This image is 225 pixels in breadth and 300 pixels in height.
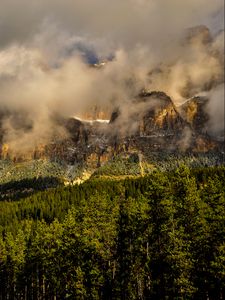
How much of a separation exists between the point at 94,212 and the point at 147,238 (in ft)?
37.5

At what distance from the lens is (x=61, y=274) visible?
5981 cm

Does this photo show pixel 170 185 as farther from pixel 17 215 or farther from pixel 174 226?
pixel 17 215

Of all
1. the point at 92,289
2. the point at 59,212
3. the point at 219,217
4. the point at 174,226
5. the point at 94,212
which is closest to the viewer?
the point at 219,217

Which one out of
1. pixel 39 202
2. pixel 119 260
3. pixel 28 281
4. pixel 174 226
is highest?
pixel 39 202

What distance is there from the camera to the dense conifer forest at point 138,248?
39062mm

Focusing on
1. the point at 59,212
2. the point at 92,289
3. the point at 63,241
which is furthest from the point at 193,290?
the point at 59,212

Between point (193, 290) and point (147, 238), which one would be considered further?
point (147, 238)

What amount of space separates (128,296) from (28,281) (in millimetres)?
31212

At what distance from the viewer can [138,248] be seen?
50.3m

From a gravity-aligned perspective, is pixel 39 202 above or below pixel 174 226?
above

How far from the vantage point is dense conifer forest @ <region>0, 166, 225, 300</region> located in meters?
39.1

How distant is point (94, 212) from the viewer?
184 ft

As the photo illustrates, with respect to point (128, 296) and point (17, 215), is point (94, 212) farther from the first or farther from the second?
point (17, 215)

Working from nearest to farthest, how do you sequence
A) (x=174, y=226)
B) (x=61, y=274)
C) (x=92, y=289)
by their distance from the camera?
(x=174, y=226)
(x=92, y=289)
(x=61, y=274)
